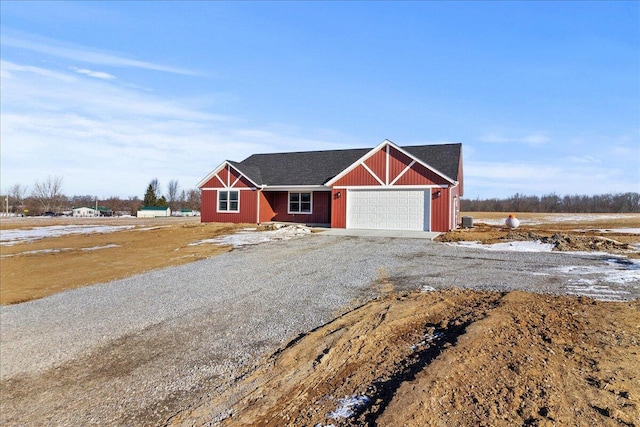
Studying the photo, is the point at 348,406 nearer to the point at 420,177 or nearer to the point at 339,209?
the point at 420,177

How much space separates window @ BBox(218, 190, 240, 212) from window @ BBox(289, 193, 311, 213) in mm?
3270

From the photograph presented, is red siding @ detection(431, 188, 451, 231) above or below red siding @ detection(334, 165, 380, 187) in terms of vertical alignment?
below

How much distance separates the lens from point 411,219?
60.0 ft

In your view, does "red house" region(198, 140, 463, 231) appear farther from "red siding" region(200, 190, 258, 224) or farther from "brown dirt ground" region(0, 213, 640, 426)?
"brown dirt ground" region(0, 213, 640, 426)

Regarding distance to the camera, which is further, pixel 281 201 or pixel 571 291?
pixel 281 201

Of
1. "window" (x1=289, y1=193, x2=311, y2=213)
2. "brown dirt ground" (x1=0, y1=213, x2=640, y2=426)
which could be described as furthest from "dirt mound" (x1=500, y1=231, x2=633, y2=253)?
"window" (x1=289, y1=193, x2=311, y2=213)

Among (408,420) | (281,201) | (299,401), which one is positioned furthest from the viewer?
(281,201)

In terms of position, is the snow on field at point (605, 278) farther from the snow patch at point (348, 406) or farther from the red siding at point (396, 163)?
the red siding at point (396, 163)

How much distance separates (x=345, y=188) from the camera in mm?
19516

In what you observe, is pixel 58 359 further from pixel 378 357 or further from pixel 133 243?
pixel 133 243

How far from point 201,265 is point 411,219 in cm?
1080

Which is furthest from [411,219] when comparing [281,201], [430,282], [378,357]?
[378,357]

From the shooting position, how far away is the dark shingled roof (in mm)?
20672

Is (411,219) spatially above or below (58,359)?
above
